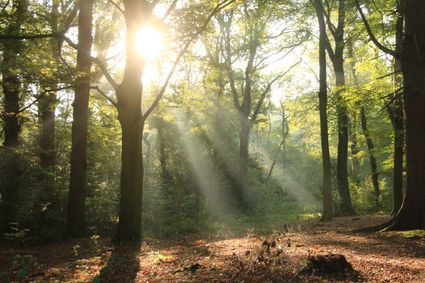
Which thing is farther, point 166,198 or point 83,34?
point 166,198

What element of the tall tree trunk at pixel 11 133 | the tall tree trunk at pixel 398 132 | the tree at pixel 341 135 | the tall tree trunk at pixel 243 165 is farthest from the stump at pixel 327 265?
the tall tree trunk at pixel 243 165

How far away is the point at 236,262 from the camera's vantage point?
668 centimetres

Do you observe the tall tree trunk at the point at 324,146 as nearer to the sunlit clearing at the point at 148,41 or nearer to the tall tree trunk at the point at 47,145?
the sunlit clearing at the point at 148,41

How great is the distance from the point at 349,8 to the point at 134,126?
1303 cm

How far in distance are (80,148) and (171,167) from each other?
15.0 meters

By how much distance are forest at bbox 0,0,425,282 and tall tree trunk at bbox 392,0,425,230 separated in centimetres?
3

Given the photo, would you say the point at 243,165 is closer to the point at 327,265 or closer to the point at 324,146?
the point at 324,146

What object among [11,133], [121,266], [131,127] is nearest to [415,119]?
[131,127]

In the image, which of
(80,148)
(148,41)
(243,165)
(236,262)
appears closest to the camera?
(236,262)

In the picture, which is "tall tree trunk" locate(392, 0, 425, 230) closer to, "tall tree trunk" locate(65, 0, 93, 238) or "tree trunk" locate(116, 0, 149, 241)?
"tree trunk" locate(116, 0, 149, 241)

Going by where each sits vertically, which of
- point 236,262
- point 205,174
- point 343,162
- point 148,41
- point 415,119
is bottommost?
point 236,262

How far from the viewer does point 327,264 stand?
5.64 metres

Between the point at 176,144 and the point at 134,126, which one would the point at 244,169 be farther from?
the point at 134,126

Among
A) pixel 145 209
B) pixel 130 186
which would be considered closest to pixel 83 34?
pixel 130 186
